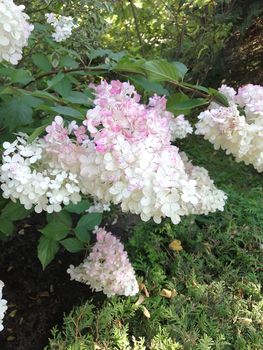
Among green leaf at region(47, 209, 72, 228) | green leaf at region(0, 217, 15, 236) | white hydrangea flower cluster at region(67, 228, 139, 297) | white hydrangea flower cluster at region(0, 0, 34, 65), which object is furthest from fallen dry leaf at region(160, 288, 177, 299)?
white hydrangea flower cluster at region(0, 0, 34, 65)

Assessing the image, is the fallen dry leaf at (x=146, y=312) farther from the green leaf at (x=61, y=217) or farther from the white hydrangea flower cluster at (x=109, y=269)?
the green leaf at (x=61, y=217)

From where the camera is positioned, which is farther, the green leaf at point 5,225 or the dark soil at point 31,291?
the dark soil at point 31,291

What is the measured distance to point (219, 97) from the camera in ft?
4.69

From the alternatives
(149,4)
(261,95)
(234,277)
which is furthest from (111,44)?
(261,95)

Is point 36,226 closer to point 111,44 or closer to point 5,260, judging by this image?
point 5,260

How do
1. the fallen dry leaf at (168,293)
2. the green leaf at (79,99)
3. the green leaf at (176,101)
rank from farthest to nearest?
1. the fallen dry leaf at (168,293)
2. the green leaf at (176,101)
3. the green leaf at (79,99)

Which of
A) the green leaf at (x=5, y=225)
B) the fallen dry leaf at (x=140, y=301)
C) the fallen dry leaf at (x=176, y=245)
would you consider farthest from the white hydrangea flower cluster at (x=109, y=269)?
the fallen dry leaf at (x=176, y=245)

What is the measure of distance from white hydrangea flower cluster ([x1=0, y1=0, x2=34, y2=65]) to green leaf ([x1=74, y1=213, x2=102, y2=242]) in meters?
0.68

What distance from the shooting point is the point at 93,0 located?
3.32 meters

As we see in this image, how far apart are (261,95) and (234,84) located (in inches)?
145

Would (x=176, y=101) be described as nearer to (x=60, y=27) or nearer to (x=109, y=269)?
(x=109, y=269)

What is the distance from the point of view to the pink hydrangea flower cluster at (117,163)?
103 centimetres

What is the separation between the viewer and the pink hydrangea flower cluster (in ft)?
3.36

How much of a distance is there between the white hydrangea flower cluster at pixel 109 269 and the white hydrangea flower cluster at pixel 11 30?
2.75 feet
